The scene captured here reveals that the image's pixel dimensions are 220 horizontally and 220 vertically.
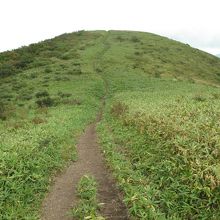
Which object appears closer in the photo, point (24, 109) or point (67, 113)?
point (67, 113)

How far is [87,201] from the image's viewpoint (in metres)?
14.9

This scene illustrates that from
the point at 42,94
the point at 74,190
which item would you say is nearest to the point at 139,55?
the point at 42,94

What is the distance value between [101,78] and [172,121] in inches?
1510

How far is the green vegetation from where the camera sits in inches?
535

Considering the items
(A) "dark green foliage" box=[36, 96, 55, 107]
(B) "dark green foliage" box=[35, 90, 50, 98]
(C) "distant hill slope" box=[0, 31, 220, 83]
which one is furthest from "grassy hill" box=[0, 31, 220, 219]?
(C) "distant hill slope" box=[0, 31, 220, 83]

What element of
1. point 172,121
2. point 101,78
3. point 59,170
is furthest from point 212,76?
point 59,170

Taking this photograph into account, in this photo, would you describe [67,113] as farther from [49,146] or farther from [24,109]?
[49,146]

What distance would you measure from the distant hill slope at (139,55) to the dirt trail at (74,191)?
147 ft

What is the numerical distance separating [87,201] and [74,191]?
5.60 feet

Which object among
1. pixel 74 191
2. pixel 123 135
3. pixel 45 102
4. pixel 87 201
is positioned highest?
pixel 45 102

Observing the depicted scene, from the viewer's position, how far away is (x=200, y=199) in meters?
13.6

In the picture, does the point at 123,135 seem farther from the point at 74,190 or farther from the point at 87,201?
the point at 87,201

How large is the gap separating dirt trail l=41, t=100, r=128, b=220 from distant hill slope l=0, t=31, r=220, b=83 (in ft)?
147

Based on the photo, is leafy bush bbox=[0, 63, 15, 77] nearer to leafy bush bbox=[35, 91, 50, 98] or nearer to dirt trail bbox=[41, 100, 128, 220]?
leafy bush bbox=[35, 91, 50, 98]
